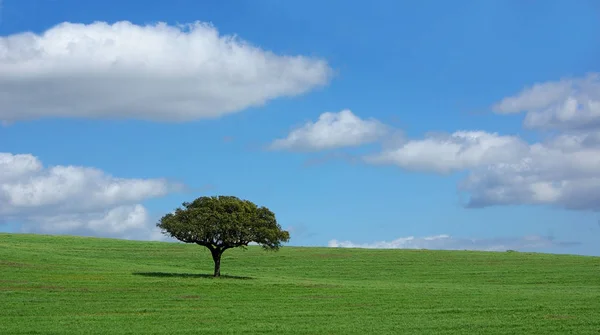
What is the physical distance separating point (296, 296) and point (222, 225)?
16.1m

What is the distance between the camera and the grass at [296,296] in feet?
107

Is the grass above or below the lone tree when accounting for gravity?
below

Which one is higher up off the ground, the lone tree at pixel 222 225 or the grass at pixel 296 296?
the lone tree at pixel 222 225

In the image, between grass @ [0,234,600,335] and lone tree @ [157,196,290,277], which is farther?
lone tree @ [157,196,290,277]

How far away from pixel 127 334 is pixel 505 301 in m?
24.9

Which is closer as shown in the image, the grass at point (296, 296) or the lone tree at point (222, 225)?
the grass at point (296, 296)

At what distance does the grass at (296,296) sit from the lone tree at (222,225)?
376cm

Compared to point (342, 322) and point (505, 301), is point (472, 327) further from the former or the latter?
point (505, 301)

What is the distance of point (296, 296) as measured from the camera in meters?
46.4

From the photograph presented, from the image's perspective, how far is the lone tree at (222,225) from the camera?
6078 cm

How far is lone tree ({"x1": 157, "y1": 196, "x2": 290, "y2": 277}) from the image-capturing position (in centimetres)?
6078

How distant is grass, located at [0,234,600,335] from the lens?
32.6 metres

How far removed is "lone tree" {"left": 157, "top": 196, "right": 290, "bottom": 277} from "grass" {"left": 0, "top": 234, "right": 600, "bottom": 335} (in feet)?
12.3

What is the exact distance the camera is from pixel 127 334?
2975 cm
